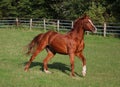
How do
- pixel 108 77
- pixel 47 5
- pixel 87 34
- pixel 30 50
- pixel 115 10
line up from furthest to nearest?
pixel 47 5 → pixel 115 10 → pixel 87 34 → pixel 30 50 → pixel 108 77

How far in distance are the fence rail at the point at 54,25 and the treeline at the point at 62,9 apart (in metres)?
1.80

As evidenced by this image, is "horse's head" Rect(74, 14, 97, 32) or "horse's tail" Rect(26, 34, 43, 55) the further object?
"horse's tail" Rect(26, 34, 43, 55)

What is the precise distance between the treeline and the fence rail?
1.80 meters

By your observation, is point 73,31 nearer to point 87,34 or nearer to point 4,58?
point 4,58

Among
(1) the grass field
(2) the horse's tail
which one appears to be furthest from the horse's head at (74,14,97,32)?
(2) the horse's tail

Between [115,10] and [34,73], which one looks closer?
[34,73]

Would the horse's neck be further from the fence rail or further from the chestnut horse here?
the fence rail

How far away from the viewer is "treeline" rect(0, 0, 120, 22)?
117 ft

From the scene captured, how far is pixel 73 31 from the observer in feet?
39.1

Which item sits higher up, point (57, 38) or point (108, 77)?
point (57, 38)

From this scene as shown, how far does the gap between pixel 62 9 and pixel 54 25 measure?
6.43 metres

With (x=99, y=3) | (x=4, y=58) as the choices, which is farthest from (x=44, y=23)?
(x=4, y=58)

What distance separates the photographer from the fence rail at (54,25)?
31884 mm

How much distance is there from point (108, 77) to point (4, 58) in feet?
19.0
